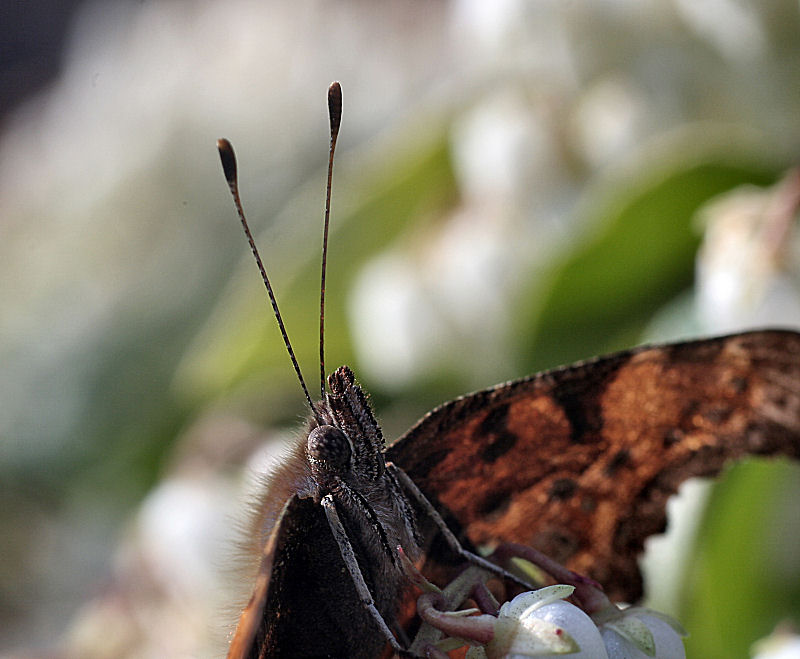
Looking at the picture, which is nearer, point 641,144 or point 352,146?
point 641,144

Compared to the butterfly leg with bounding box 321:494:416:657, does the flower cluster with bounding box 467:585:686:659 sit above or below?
below

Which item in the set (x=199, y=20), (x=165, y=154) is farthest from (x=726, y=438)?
(x=199, y=20)

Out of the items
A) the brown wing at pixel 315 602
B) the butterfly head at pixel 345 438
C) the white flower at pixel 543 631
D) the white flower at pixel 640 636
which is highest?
the butterfly head at pixel 345 438

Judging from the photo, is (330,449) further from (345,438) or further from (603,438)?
(603,438)

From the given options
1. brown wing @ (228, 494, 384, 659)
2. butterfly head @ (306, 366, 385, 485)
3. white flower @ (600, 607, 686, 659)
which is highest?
butterfly head @ (306, 366, 385, 485)

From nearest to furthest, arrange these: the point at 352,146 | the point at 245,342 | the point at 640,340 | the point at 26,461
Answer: the point at 640,340, the point at 245,342, the point at 26,461, the point at 352,146

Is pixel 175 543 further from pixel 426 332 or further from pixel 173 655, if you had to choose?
pixel 426 332
